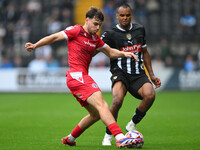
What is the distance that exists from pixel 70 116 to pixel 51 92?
9281 mm

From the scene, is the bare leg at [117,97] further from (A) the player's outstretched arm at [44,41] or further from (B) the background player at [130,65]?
(A) the player's outstretched arm at [44,41]

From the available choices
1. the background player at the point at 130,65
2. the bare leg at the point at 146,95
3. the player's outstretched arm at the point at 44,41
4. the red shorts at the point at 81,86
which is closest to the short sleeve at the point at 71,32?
the player's outstretched arm at the point at 44,41

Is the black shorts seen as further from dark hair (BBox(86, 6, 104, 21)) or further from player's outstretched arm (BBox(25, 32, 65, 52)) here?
player's outstretched arm (BBox(25, 32, 65, 52))

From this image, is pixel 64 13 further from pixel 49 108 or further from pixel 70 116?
pixel 70 116

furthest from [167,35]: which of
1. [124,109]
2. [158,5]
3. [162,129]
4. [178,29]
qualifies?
[162,129]

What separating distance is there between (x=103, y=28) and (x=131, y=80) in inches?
644

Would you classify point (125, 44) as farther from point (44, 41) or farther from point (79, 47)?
point (44, 41)

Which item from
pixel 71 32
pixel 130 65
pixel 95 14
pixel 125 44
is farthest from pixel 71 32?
pixel 130 65

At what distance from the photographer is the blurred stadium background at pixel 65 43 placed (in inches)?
845

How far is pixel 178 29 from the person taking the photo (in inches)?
966

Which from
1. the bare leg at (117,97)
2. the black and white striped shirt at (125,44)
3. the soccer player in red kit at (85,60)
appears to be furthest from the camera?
the black and white striped shirt at (125,44)

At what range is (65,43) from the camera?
24141 mm

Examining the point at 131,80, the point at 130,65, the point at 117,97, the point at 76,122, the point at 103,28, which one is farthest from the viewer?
the point at 103,28

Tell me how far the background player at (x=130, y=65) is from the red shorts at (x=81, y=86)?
39.1 inches
